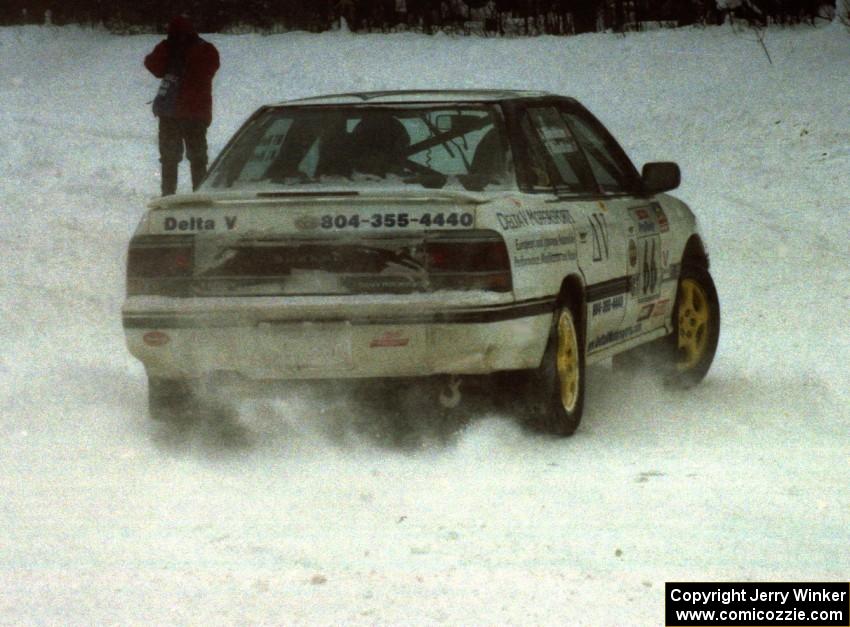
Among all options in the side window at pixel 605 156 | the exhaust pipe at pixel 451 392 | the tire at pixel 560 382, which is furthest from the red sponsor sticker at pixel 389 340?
the side window at pixel 605 156

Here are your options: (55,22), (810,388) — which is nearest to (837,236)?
(810,388)

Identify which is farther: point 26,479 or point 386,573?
point 26,479

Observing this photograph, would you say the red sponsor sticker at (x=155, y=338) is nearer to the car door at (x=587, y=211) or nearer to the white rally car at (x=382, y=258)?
the white rally car at (x=382, y=258)

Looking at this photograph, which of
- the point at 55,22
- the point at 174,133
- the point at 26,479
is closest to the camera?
the point at 26,479

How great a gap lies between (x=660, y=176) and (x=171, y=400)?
271 centimetres

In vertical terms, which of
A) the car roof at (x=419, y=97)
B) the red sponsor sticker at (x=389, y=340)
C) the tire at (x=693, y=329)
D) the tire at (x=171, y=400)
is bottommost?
the tire at (x=693, y=329)

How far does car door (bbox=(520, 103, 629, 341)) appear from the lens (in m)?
8.36

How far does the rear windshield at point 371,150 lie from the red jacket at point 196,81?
25.4 feet

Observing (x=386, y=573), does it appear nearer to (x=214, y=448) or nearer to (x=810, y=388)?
(x=214, y=448)

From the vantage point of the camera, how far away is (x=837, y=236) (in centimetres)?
1667

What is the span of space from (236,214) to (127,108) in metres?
21.7

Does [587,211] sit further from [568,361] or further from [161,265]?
[161,265]

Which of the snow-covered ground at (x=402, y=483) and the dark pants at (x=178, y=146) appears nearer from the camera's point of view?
the snow-covered ground at (x=402, y=483)

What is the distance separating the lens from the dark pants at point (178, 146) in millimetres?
16469
